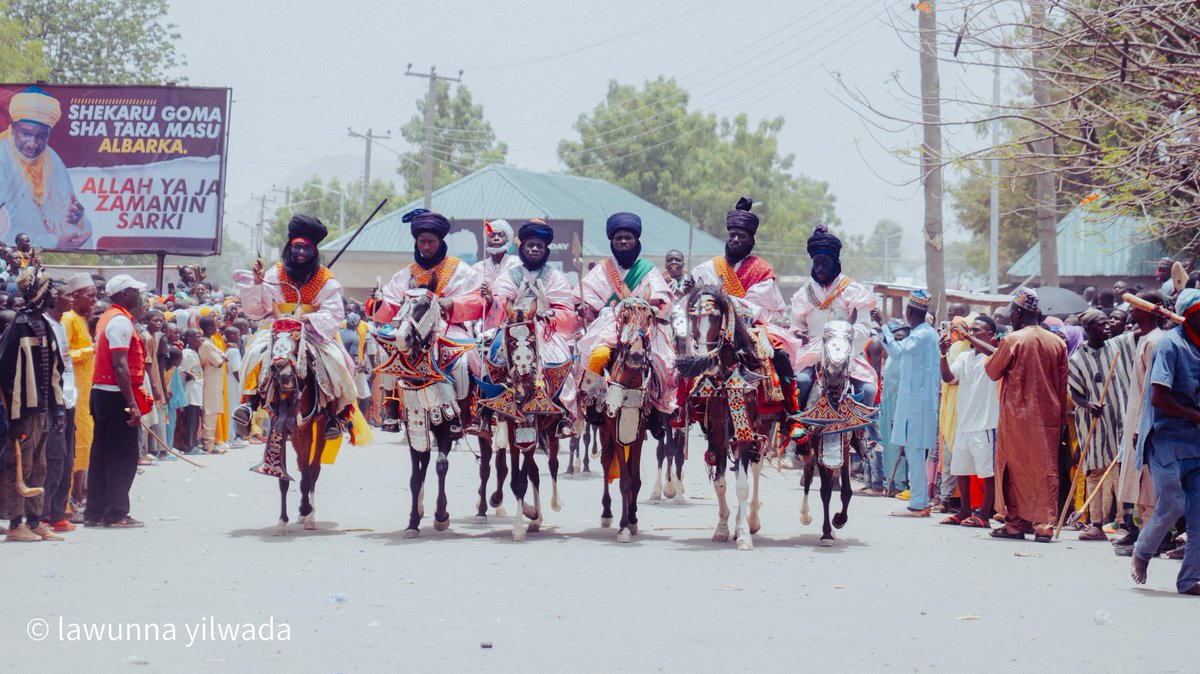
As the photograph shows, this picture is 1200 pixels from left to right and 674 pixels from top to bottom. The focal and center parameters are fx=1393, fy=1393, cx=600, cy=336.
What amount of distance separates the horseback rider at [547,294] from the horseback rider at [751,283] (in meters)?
1.15

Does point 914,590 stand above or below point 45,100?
below

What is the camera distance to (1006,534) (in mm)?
13125

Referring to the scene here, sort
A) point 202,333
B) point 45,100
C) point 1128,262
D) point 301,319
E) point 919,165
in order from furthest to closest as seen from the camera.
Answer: point 1128,262
point 45,100
point 202,333
point 919,165
point 301,319

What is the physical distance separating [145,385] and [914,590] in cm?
734

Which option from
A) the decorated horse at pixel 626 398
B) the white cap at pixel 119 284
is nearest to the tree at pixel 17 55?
the white cap at pixel 119 284

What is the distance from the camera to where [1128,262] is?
3862 centimetres

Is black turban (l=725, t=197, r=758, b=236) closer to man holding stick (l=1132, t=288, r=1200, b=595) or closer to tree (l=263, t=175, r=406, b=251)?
man holding stick (l=1132, t=288, r=1200, b=595)

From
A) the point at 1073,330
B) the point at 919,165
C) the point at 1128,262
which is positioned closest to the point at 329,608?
the point at 919,165

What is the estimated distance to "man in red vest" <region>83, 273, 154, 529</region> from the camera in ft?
41.0

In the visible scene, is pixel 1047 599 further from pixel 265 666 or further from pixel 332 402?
pixel 332 402

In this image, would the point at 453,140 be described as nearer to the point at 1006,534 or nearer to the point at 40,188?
the point at 40,188

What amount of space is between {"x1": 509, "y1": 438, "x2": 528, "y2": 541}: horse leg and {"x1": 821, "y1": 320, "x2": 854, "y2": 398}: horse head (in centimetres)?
273

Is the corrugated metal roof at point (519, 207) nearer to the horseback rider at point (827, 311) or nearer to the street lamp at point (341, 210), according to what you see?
the street lamp at point (341, 210)

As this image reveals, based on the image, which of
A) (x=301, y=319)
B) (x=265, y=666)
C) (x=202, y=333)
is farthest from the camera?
(x=202, y=333)
